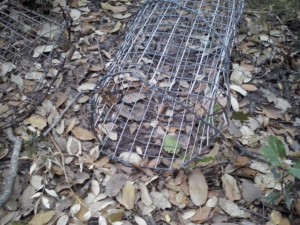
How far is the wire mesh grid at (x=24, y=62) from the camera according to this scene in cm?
135

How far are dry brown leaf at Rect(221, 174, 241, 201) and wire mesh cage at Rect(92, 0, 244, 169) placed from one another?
0.35 feet

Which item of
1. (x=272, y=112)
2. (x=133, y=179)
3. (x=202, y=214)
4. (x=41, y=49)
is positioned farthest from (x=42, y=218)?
(x=272, y=112)

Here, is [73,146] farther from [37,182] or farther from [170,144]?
[170,144]

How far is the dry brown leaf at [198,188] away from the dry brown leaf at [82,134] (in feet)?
1.10

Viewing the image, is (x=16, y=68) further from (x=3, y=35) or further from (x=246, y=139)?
(x=246, y=139)

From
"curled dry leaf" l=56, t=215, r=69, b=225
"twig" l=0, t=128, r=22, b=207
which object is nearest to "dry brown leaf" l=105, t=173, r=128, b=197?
"curled dry leaf" l=56, t=215, r=69, b=225

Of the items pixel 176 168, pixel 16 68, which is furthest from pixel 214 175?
pixel 16 68

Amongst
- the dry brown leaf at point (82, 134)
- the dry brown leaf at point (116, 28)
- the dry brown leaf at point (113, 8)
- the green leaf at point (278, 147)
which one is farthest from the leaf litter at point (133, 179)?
the dry brown leaf at point (113, 8)

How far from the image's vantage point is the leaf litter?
1117 mm

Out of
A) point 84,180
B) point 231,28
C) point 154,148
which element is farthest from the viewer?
point 231,28

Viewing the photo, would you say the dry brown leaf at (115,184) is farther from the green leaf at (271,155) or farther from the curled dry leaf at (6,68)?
the curled dry leaf at (6,68)

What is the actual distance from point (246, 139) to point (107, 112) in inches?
18.1

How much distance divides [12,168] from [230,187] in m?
0.61

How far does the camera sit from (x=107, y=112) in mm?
1373
